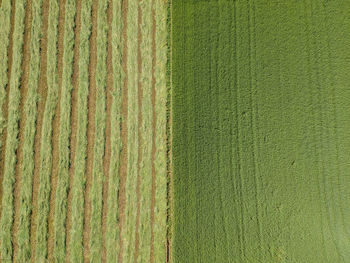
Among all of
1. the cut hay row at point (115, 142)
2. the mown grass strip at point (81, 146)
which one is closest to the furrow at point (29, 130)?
the mown grass strip at point (81, 146)

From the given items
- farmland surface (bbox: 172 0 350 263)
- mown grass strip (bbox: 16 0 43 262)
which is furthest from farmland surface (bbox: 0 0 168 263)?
farmland surface (bbox: 172 0 350 263)

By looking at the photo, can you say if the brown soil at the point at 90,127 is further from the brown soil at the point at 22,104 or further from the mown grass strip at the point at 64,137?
the brown soil at the point at 22,104

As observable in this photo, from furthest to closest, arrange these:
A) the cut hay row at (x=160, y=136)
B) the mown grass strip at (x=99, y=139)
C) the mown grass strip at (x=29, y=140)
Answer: the cut hay row at (x=160, y=136) → the mown grass strip at (x=99, y=139) → the mown grass strip at (x=29, y=140)

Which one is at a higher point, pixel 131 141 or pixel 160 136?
pixel 160 136

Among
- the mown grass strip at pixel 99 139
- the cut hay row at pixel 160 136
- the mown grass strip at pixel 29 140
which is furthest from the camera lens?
the cut hay row at pixel 160 136

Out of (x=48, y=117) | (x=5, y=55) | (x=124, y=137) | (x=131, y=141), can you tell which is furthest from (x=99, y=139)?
(x=5, y=55)

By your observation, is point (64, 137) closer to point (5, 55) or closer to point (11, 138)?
point (11, 138)

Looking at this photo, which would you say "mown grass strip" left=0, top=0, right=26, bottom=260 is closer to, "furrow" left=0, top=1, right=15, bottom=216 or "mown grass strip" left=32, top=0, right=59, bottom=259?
"furrow" left=0, top=1, right=15, bottom=216
